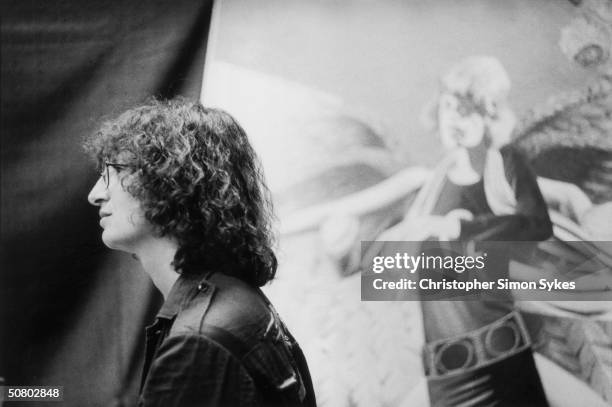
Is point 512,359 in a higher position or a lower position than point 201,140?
lower

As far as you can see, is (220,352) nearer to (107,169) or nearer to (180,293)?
(180,293)

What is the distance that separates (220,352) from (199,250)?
0.76 ft

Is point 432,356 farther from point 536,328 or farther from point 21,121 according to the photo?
point 21,121

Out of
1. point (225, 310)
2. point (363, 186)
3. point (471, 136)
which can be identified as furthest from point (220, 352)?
point (471, 136)

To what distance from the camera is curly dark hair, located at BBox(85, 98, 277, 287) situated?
4.08ft

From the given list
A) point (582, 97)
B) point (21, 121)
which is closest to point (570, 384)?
point (582, 97)

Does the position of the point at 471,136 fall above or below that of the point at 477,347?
above

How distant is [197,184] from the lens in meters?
1.28

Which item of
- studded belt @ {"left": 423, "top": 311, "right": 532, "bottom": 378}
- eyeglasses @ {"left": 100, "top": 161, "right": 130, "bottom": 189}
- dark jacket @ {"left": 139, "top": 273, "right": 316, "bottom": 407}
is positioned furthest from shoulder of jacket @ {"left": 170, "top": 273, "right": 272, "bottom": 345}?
studded belt @ {"left": 423, "top": 311, "right": 532, "bottom": 378}

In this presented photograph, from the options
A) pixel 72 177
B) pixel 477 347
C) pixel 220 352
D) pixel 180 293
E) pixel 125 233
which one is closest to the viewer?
pixel 220 352

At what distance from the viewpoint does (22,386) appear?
1891 millimetres

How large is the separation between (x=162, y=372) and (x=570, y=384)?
41.1 inches

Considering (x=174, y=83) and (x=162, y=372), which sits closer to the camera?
(x=162, y=372)

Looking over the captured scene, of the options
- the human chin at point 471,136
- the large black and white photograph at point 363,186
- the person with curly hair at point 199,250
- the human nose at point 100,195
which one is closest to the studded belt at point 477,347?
the large black and white photograph at point 363,186
